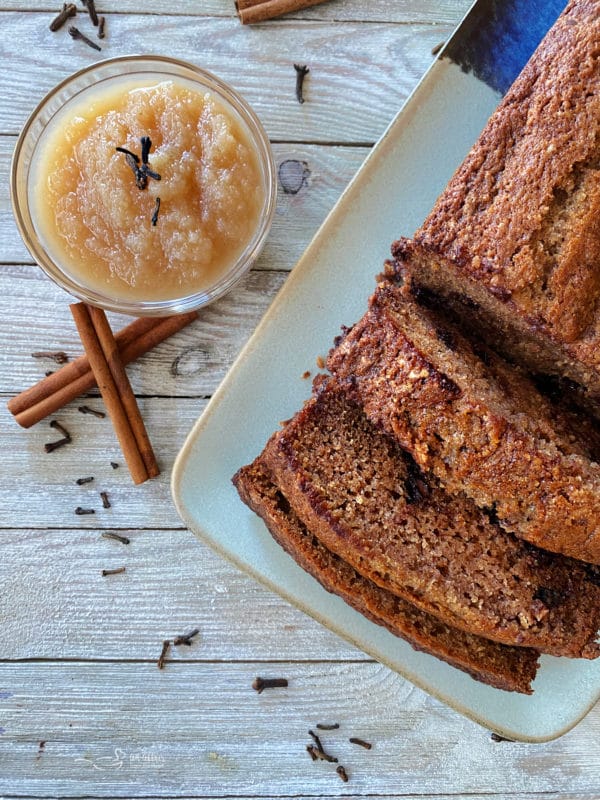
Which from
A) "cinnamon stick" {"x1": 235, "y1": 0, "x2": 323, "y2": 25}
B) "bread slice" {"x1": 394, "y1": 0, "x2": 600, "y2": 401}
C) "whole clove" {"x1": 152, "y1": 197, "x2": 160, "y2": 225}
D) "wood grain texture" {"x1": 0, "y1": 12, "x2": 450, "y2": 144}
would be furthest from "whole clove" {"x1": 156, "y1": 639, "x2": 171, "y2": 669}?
"cinnamon stick" {"x1": 235, "y1": 0, "x2": 323, "y2": 25}

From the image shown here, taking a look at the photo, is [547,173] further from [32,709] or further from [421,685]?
[32,709]

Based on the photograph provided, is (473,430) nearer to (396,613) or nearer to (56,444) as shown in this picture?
(396,613)

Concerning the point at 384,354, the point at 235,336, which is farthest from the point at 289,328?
the point at 384,354

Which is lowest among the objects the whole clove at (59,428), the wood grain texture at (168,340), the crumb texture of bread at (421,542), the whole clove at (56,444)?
the whole clove at (56,444)

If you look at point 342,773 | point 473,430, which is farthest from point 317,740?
point 473,430

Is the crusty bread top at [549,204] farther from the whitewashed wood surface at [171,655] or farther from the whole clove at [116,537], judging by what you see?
the whole clove at [116,537]

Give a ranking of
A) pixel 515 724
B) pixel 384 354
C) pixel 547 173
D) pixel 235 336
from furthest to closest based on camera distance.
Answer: pixel 235 336 → pixel 515 724 → pixel 384 354 → pixel 547 173

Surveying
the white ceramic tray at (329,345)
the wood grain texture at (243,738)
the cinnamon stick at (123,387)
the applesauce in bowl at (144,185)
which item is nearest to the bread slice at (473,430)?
the white ceramic tray at (329,345)
